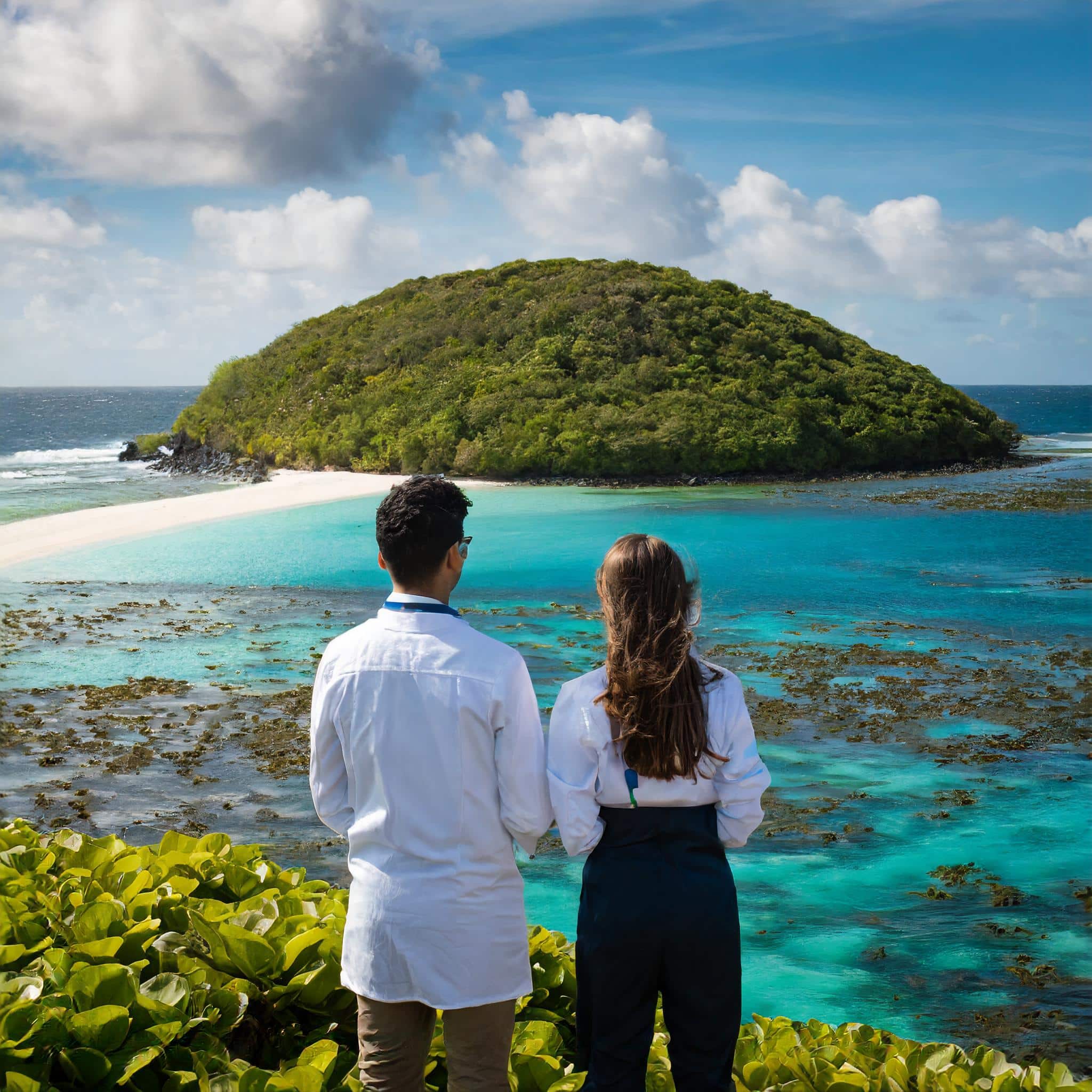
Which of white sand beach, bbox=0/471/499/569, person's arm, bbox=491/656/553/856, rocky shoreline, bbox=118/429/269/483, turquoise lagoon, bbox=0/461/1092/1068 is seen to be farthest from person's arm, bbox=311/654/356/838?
rocky shoreline, bbox=118/429/269/483

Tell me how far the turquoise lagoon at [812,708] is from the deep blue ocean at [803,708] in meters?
0.03

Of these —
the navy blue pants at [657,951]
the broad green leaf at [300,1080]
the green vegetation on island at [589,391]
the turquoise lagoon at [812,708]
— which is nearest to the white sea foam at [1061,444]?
the green vegetation on island at [589,391]

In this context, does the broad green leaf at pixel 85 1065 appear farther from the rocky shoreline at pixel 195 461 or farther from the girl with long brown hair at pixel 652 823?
the rocky shoreline at pixel 195 461

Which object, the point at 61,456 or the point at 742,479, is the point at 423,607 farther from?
the point at 61,456

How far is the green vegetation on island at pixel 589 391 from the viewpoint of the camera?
34.2 m

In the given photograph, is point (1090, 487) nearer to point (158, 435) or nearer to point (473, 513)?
point (473, 513)

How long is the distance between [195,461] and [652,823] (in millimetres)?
41014

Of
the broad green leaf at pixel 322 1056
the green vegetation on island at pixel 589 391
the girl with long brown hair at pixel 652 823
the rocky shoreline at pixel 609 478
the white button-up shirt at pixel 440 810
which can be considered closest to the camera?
the white button-up shirt at pixel 440 810

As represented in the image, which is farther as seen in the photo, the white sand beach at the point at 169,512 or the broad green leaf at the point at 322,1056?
the white sand beach at the point at 169,512

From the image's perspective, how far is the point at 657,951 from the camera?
2402 mm

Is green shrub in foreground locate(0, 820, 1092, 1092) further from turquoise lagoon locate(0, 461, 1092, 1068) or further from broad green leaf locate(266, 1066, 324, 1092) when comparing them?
turquoise lagoon locate(0, 461, 1092, 1068)

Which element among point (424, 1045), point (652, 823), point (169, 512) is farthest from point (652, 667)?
point (169, 512)

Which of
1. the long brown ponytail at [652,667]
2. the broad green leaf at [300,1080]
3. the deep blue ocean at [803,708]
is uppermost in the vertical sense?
the long brown ponytail at [652,667]

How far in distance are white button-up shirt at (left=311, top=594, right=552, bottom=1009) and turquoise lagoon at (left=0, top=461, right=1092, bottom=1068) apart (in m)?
3.37
